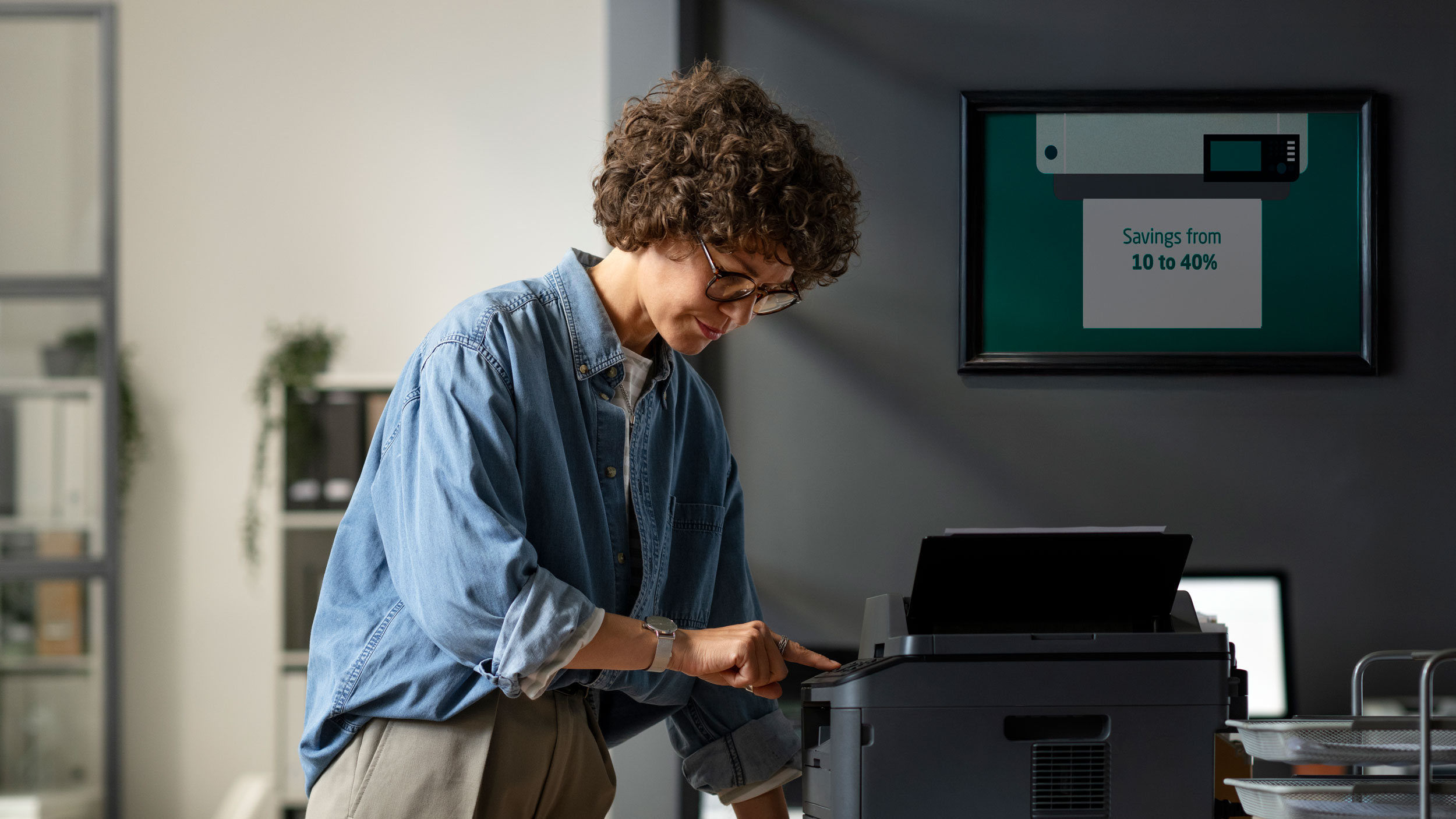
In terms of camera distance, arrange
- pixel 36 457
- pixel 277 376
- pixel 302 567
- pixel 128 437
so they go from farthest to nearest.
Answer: pixel 128 437 < pixel 277 376 < pixel 302 567 < pixel 36 457

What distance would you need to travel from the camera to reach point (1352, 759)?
85cm

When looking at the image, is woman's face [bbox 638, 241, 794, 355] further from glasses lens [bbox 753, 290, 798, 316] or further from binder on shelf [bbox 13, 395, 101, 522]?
binder on shelf [bbox 13, 395, 101, 522]

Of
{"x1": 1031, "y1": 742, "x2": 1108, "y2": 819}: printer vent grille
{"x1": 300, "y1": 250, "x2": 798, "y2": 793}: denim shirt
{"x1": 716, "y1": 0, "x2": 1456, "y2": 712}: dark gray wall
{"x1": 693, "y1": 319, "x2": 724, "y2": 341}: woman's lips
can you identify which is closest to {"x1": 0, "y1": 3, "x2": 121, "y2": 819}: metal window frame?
{"x1": 716, "y1": 0, "x2": 1456, "y2": 712}: dark gray wall

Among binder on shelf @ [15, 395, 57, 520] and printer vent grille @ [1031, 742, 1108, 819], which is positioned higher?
binder on shelf @ [15, 395, 57, 520]

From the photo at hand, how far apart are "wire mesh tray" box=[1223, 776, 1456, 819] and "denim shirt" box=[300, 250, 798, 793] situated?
1.79ft

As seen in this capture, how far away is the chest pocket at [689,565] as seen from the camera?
47.8 inches

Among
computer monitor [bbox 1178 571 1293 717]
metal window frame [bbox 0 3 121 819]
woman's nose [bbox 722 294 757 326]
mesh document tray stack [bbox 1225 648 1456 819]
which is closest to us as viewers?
mesh document tray stack [bbox 1225 648 1456 819]

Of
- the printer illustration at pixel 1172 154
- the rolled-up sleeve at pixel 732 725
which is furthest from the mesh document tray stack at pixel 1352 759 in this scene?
the printer illustration at pixel 1172 154

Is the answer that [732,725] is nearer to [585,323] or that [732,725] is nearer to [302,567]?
[585,323]

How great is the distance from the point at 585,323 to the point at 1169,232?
1456 millimetres

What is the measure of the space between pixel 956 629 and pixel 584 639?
0.37m

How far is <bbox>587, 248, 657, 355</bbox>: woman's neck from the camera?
3.68ft

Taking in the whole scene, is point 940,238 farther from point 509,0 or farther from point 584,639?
point 509,0

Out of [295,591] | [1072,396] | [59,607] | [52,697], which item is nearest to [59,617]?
[59,607]
